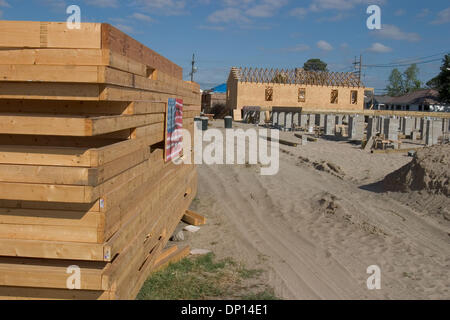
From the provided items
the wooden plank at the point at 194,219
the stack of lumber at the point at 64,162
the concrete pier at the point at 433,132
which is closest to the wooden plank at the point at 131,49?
the stack of lumber at the point at 64,162

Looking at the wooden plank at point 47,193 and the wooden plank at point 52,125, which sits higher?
the wooden plank at point 52,125

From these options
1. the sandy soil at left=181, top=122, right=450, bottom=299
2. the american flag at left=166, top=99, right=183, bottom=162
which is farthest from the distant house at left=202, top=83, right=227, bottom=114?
the american flag at left=166, top=99, right=183, bottom=162

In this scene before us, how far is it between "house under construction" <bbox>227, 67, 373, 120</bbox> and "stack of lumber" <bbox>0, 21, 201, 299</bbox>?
109 ft

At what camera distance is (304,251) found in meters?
6.81

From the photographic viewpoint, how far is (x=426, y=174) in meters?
10.0

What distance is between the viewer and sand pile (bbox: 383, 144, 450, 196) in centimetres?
962

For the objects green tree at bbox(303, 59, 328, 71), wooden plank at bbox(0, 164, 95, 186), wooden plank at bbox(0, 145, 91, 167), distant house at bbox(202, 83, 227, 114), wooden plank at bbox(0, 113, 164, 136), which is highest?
green tree at bbox(303, 59, 328, 71)

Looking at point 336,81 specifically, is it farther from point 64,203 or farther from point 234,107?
point 64,203

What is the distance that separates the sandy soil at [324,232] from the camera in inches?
222

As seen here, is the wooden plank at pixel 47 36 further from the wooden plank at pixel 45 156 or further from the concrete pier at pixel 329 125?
the concrete pier at pixel 329 125

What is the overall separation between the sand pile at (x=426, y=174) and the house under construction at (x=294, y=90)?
26.6m

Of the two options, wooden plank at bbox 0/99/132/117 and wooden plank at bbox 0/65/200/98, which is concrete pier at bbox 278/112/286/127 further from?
wooden plank at bbox 0/65/200/98
